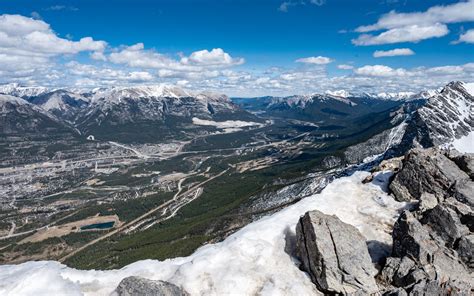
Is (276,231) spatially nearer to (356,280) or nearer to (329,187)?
(356,280)

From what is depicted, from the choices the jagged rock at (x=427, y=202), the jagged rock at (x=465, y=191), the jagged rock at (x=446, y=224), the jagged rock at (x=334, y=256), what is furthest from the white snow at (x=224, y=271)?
the jagged rock at (x=465, y=191)

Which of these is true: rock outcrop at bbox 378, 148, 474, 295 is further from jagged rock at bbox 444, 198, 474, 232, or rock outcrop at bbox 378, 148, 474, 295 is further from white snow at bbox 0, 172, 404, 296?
white snow at bbox 0, 172, 404, 296

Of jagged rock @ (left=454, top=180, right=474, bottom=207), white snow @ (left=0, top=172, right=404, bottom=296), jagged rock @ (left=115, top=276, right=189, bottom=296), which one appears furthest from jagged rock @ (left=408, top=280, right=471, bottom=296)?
jagged rock @ (left=454, top=180, right=474, bottom=207)

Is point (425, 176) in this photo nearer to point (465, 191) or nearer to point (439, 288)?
point (465, 191)

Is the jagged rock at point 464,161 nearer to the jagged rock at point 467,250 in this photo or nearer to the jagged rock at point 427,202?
the jagged rock at point 427,202

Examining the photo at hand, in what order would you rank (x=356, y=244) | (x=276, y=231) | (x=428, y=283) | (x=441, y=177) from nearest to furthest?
1. (x=428, y=283)
2. (x=356, y=244)
3. (x=276, y=231)
4. (x=441, y=177)

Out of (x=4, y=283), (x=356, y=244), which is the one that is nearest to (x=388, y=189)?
(x=356, y=244)
